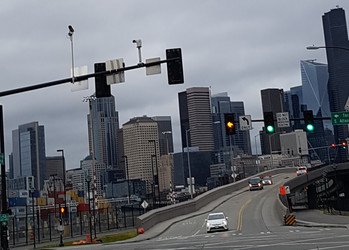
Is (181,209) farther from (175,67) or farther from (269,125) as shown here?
(175,67)

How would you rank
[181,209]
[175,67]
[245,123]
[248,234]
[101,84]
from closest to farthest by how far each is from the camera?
[175,67] < [101,84] < [248,234] < [245,123] < [181,209]

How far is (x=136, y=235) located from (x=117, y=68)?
26849 mm

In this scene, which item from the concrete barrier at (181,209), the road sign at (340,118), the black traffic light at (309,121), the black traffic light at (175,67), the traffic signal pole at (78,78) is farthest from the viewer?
the concrete barrier at (181,209)

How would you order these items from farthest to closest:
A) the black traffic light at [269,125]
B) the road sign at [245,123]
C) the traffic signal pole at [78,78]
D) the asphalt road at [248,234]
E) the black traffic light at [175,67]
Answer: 1. the road sign at [245,123]
2. the black traffic light at [269,125]
3. the asphalt road at [248,234]
4. the traffic signal pole at [78,78]
5. the black traffic light at [175,67]

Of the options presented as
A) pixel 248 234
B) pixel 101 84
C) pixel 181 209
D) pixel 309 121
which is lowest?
pixel 248 234

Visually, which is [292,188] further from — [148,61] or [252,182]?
[148,61]

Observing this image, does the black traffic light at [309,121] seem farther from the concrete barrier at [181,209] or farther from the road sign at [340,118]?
the concrete barrier at [181,209]

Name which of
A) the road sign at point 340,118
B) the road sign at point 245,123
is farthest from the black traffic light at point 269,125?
the road sign at point 340,118

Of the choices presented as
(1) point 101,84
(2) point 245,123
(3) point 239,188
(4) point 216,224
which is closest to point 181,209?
(4) point 216,224

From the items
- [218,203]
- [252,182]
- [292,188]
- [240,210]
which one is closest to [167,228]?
[240,210]

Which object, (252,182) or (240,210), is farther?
(252,182)

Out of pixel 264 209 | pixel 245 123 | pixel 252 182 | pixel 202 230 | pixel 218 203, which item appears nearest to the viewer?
pixel 245 123

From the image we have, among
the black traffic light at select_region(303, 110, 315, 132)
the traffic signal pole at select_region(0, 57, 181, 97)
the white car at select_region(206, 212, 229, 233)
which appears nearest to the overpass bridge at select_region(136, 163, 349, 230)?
the white car at select_region(206, 212, 229, 233)

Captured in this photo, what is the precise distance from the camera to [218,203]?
6875cm
